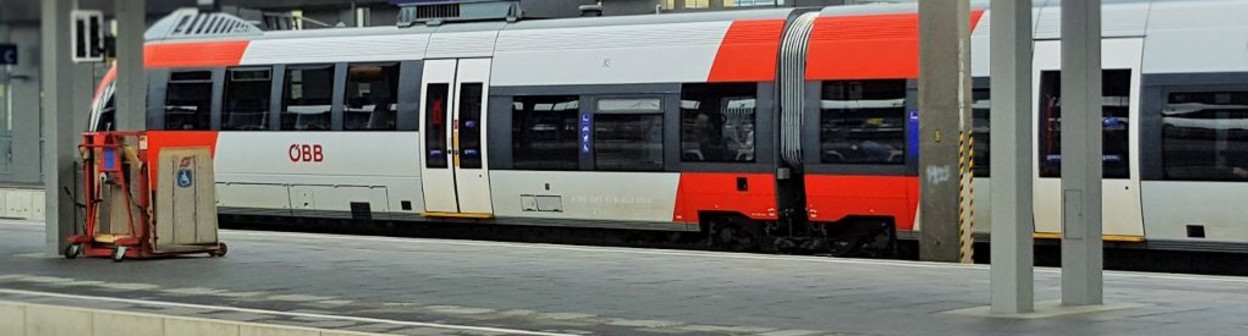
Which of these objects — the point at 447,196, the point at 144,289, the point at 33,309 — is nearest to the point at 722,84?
the point at 447,196

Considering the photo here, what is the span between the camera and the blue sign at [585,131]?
23.0 metres

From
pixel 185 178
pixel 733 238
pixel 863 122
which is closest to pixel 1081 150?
pixel 863 122

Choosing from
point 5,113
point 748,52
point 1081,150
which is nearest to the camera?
point 1081,150

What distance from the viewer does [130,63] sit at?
18.8 metres

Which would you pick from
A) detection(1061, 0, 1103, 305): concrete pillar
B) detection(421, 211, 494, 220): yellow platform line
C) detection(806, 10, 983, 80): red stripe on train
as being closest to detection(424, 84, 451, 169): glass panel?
detection(421, 211, 494, 220): yellow platform line

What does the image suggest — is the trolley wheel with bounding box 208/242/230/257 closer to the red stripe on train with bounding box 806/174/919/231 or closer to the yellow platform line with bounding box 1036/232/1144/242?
the red stripe on train with bounding box 806/174/919/231

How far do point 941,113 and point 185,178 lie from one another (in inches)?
294

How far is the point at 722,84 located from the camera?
2202cm

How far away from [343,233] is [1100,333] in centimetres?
1599

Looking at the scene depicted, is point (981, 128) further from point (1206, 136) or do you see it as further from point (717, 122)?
point (717, 122)

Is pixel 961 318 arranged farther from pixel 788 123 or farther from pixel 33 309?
pixel 788 123

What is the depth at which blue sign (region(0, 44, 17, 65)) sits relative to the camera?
50.5 ft

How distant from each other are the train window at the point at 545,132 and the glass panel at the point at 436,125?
1.00m

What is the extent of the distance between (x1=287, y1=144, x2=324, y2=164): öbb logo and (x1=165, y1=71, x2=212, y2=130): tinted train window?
1726 mm
